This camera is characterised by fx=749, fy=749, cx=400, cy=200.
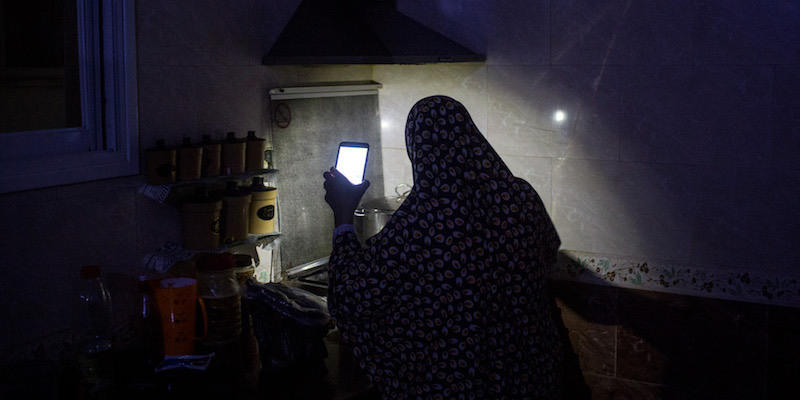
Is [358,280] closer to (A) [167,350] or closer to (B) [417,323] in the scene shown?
(B) [417,323]

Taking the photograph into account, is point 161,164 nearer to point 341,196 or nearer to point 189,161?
point 189,161

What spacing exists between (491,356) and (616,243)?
0.92 metres

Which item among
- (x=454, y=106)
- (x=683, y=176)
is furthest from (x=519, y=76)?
(x=454, y=106)

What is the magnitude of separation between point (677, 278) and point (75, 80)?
182cm

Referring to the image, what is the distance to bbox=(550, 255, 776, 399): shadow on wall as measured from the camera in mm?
2289

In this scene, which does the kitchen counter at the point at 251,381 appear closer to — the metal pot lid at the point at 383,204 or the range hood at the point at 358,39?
the metal pot lid at the point at 383,204

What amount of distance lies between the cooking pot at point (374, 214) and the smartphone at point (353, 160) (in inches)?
6.5

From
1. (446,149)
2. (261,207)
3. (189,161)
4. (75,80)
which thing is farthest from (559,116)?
(75,80)

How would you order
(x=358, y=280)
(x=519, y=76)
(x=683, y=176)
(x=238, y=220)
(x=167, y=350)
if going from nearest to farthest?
(x=358, y=280), (x=167, y=350), (x=238, y=220), (x=683, y=176), (x=519, y=76)

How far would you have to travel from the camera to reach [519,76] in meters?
2.49

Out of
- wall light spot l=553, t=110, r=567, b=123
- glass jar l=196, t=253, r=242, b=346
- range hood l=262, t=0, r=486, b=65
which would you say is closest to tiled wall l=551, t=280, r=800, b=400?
wall light spot l=553, t=110, r=567, b=123

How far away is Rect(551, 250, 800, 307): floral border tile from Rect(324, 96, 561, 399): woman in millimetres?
767

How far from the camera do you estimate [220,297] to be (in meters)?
1.93

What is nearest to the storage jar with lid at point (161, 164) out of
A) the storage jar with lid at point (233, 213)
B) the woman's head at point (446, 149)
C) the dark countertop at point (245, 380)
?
the storage jar with lid at point (233, 213)
